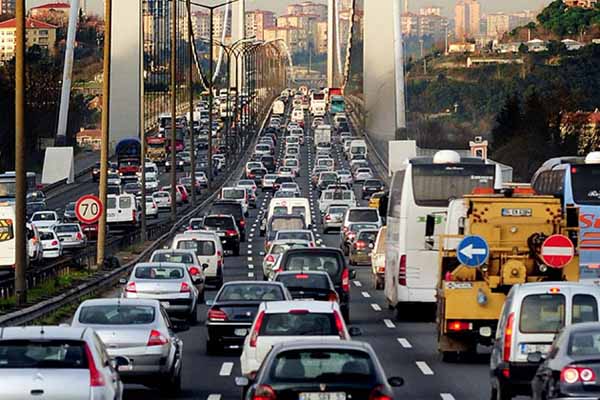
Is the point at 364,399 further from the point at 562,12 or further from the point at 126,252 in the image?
the point at 562,12

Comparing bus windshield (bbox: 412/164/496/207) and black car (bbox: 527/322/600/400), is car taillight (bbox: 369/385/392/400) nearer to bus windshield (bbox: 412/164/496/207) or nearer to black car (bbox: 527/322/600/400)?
black car (bbox: 527/322/600/400)

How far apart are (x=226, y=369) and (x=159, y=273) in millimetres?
9306

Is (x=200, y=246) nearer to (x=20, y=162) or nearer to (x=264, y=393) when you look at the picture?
(x=20, y=162)

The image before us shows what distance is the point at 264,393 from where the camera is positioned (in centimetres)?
1545

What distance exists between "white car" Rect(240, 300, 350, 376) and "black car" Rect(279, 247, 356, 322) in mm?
14764

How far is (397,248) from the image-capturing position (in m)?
36.9

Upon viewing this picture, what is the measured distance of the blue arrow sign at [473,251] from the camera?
1065 inches

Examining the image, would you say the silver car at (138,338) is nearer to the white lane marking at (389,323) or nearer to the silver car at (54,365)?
the silver car at (54,365)

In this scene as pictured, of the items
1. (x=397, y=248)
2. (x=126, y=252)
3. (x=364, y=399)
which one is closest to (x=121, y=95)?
(x=126, y=252)

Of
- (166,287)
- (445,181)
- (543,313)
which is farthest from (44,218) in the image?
(543,313)

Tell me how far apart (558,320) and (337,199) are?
218ft

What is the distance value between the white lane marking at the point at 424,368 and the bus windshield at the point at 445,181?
8790 millimetres

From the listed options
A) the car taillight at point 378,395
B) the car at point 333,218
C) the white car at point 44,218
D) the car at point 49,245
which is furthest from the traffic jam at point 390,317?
the car at point 333,218

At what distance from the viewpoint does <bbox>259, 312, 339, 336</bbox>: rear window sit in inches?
823
